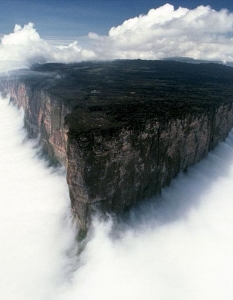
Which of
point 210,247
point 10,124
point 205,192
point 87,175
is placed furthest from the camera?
point 10,124

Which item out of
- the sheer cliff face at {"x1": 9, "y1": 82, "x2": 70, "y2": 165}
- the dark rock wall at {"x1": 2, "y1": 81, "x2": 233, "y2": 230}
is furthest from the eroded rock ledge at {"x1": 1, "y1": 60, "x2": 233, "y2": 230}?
the sheer cliff face at {"x1": 9, "y1": 82, "x2": 70, "y2": 165}

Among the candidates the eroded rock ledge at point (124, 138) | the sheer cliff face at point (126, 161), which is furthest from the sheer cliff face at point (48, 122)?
the sheer cliff face at point (126, 161)

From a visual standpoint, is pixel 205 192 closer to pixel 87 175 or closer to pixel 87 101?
pixel 87 175

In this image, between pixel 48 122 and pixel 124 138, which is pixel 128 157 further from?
pixel 48 122

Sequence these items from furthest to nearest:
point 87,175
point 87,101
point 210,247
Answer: point 87,101 → point 210,247 → point 87,175

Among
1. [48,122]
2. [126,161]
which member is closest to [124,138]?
[126,161]

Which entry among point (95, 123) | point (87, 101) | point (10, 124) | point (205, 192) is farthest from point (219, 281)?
point (10, 124)

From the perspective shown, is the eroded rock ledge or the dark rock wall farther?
the eroded rock ledge

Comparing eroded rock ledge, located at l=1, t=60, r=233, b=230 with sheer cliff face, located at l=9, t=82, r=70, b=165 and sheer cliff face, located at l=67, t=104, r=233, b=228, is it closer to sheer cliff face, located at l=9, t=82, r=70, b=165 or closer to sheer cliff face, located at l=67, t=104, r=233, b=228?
sheer cliff face, located at l=67, t=104, r=233, b=228
